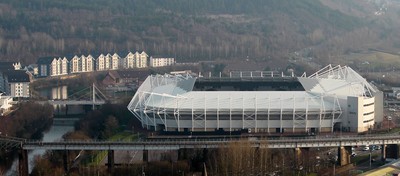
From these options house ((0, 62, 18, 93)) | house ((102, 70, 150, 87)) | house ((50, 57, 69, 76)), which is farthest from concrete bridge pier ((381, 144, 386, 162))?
house ((50, 57, 69, 76))

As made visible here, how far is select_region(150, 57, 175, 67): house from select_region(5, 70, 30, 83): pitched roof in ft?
44.4

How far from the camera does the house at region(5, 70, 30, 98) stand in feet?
135

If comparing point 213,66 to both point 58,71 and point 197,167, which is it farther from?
point 197,167

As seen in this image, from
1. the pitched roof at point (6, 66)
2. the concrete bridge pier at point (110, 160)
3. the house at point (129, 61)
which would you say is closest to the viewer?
the concrete bridge pier at point (110, 160)

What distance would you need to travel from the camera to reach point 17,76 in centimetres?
4262

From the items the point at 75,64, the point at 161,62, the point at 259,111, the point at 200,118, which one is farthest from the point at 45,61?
the point at 259,111

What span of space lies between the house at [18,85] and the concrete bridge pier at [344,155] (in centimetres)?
2025

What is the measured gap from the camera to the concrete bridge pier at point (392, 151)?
2533 centimetres

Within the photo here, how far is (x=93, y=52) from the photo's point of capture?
190 feet

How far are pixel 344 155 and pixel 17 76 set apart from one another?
889 inches

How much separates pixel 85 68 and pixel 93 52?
15.6 ft

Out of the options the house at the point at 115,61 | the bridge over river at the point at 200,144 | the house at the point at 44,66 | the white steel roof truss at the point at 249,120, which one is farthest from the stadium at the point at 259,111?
the house at the point at 115,61

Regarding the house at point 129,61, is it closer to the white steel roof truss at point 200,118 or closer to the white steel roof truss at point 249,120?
the white steel roof truss at point 200,118

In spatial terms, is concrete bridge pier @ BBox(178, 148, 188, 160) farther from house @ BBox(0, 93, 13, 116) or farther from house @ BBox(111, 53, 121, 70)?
house @ BBox(111, 53, 121, 70)
